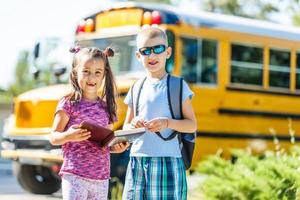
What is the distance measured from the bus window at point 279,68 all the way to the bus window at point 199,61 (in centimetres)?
104

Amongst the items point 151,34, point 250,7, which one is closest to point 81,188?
point 151,34

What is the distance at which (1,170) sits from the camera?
20.2m

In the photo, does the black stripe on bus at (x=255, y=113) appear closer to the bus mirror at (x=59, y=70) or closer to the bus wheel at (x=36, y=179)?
the bus mirror at (x=59, y=70)

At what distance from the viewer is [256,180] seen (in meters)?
6.59

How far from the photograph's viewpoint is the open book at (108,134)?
3.88 metres

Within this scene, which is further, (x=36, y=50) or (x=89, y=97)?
(x=36, y=50)

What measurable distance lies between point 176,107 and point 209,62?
19.9 ft

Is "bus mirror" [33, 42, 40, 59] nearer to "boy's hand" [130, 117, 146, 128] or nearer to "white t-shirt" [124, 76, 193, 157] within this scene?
"white t-shirt" [124, 76, 193, 157]

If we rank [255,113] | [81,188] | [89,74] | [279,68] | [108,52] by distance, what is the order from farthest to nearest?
[279,68]
[255,113]
[108,52]
[89,74]
[81,188]

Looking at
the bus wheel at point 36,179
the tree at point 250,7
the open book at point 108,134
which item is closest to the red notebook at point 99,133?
the open book at point 108,134

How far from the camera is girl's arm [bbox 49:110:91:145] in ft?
12.8

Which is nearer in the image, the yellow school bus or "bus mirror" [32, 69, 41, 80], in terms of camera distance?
the yellow school bus

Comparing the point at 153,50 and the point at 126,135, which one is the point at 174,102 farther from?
the point at 126,135

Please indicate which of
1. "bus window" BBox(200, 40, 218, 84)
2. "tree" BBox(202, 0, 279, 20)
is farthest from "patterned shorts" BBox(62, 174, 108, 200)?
"tree" BBox(202, 0, 279, 20)
